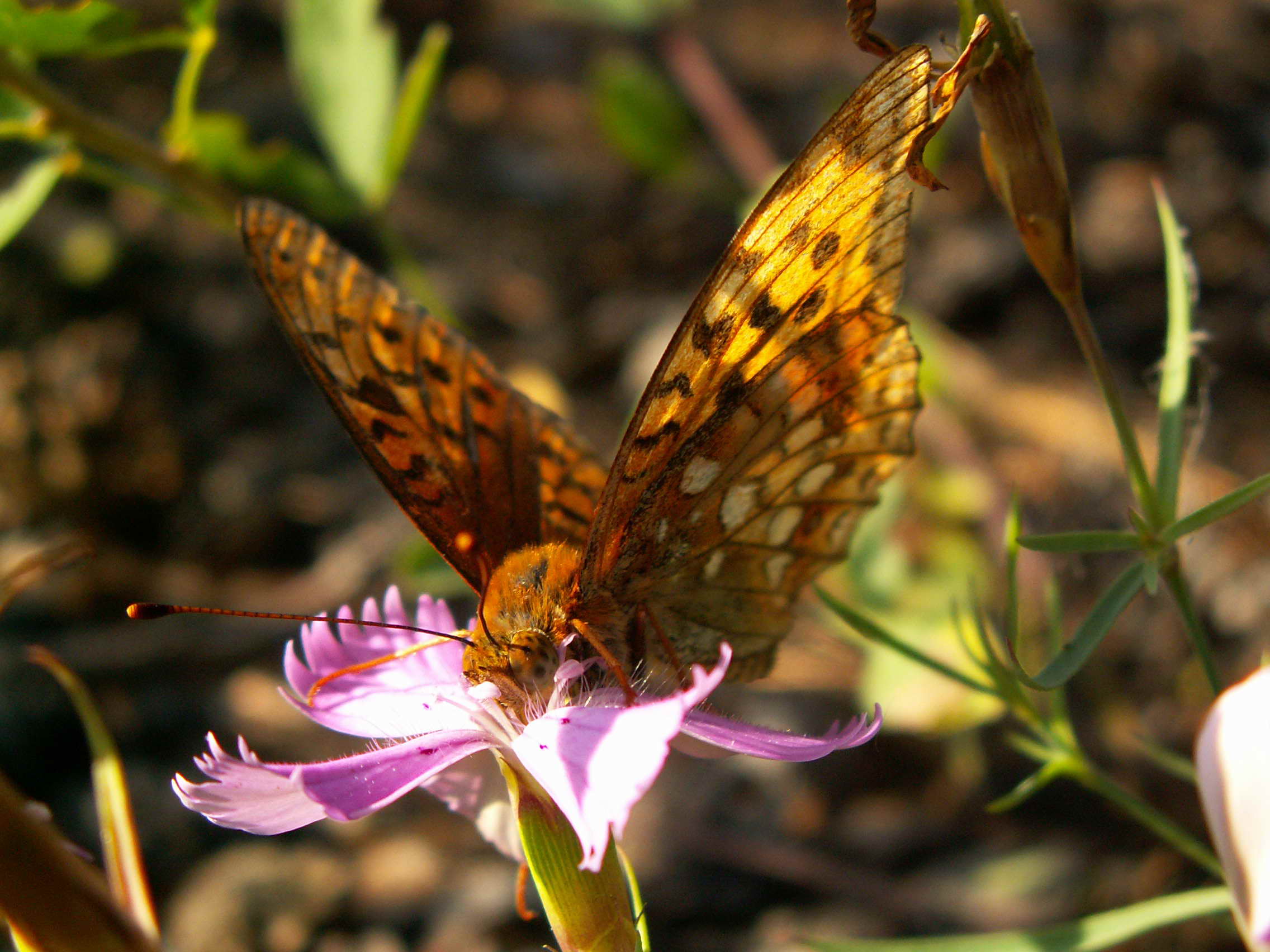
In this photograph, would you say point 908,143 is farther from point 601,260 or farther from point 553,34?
point 553,34

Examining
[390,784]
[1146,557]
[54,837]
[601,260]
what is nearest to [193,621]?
[601,260]

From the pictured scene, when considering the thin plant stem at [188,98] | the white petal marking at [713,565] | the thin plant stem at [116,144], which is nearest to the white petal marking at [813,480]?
the white petal marking at [713,565]

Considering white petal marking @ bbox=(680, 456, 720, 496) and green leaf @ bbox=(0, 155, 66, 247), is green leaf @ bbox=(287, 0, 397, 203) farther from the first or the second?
white petal marking @ bbox=(680, 456, 720, 496)

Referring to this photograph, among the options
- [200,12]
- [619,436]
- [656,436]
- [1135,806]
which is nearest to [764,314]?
[656,436]

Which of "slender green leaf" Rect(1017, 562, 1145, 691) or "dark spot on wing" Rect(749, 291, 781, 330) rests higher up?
"dark spot on wing" Rect(749, 291, 781, 330)

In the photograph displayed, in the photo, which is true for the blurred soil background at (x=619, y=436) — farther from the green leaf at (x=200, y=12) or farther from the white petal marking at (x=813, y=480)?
the green leaf at (x=200, y=12)

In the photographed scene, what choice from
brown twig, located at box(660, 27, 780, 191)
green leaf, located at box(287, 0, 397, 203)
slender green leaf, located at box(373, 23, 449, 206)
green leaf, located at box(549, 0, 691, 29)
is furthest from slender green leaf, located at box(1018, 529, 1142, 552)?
green leaf, located at box(549, 0, 691, 29)
